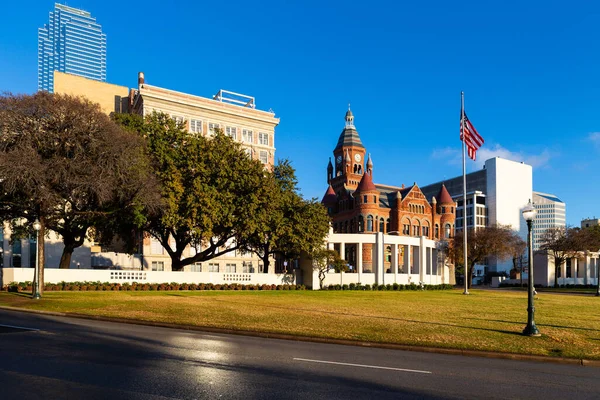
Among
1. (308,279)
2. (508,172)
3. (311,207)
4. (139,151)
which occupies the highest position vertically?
(508,172)

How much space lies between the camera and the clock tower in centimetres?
11181

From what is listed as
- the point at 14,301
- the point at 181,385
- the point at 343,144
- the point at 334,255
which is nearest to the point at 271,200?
the point at 334,255

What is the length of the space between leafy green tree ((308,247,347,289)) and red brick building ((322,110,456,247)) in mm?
33575

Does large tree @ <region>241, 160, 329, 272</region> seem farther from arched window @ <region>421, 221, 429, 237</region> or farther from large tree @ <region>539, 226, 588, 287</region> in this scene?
arched window @ <region>421, 221, 429, 237</region>

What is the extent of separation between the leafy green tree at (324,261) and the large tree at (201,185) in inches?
358

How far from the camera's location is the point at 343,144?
116250mm

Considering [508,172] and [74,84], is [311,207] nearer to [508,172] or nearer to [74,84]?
[74,84]

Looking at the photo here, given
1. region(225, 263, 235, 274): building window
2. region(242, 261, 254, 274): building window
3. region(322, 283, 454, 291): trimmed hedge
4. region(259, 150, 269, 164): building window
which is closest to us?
region(322, 283, 454, 291): trimmed hedge

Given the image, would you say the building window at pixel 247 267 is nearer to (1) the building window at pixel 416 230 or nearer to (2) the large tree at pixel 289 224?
(2) the large tree at pixel 289 224

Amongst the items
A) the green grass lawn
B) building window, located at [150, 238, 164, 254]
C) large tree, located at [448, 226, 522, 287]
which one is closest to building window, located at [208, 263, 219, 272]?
building window, located at [150, 238, 164, 254]

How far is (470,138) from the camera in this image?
142 feet

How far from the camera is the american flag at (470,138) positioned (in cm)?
4278

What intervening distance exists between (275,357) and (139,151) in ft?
91.7

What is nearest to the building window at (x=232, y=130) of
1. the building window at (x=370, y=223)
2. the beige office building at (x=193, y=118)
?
the beige office building at (x=193, y=118)
